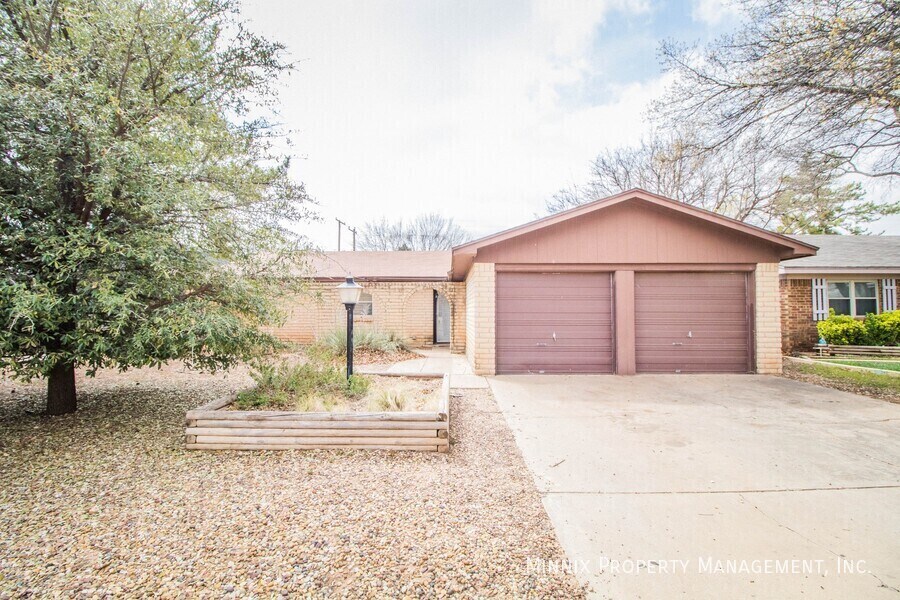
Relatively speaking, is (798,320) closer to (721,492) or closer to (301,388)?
(721,492)

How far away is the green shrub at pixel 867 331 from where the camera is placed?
34.0ft

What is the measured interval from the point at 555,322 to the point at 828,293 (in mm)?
10142

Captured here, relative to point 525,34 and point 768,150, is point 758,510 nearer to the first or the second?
point 768,150

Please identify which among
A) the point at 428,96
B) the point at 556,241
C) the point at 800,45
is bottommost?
the point at 556,241

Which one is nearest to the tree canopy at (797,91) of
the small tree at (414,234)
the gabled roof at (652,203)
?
the gabled roof at (652,203)

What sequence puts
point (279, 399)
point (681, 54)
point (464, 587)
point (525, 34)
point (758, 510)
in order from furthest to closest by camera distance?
point (525, 34)
point (681, 54)
point (279, 399)
point (758, 510)
point (464, 587)

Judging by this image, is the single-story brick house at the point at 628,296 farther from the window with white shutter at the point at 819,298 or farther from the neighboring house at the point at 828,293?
the window with white shutter at the point at 819,298

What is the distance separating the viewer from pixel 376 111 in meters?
9.61

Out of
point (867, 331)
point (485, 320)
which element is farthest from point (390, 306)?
point (867, 331)

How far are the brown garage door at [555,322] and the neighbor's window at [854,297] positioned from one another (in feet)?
30.5

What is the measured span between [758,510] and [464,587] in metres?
2.27

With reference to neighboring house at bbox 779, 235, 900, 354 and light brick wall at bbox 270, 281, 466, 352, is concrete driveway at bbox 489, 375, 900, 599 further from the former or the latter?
light brick wall at bbox 270, 281, 466, 352

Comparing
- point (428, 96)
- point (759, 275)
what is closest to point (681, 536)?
point (759, 275)

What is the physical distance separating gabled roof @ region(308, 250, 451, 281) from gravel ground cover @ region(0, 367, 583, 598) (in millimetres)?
8044
